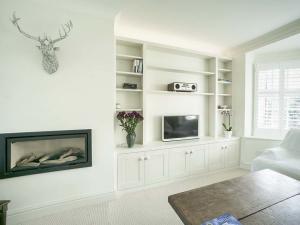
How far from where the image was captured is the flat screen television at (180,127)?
10.3 feet

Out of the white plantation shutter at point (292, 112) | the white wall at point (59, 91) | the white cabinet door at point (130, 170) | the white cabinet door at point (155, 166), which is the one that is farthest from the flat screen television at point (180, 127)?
the white plantation shutter at point (292, 112)

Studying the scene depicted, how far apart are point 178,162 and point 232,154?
1.39 metres

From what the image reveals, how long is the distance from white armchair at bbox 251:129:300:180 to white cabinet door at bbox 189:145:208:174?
809 mm

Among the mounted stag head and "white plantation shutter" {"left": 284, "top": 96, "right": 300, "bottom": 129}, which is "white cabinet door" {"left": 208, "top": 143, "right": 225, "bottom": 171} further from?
the mounted stag head

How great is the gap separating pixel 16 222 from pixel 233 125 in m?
3.99

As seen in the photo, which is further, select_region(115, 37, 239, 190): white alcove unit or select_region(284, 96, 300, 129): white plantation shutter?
select_region(284, 96, 300, 129): white plantation shutter

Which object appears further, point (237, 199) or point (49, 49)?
point (49, 49)

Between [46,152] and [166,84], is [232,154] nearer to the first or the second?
[166,84]

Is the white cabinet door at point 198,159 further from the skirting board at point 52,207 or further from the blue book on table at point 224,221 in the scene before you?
the blue book on table at point 224,221

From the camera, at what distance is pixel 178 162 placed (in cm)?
299

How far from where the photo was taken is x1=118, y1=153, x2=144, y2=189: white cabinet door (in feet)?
8.36

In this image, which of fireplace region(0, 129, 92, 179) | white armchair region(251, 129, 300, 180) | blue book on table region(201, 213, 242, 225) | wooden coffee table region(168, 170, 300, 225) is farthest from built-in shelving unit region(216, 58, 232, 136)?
blue book on table region(201, 213, 242, 225)

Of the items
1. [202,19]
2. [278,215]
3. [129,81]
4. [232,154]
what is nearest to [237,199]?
[278,215]

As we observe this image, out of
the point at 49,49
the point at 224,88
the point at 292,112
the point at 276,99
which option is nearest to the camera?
the point at 49,49
